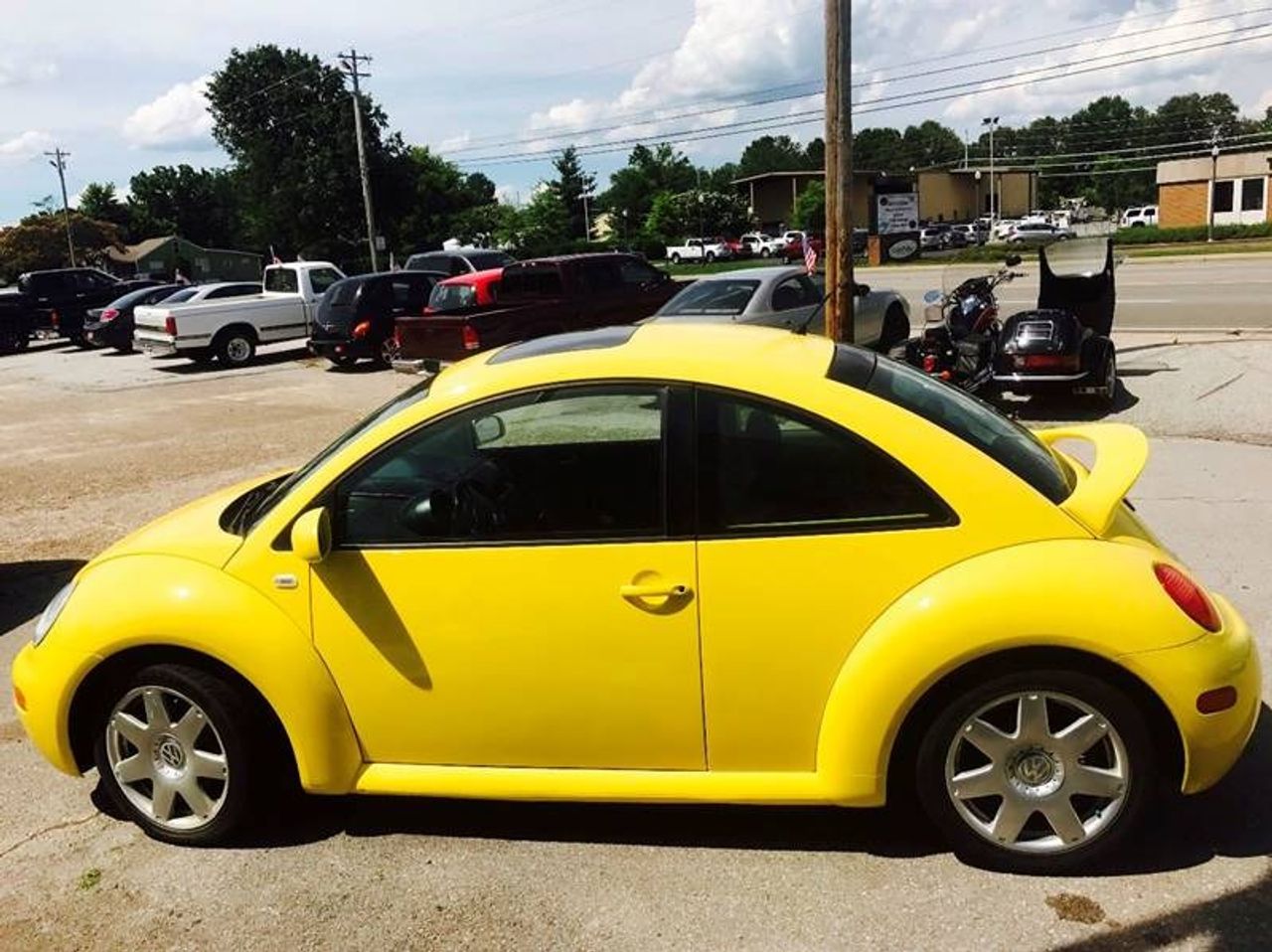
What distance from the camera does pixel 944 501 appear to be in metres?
2.88

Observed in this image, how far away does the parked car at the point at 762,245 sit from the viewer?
6412cm

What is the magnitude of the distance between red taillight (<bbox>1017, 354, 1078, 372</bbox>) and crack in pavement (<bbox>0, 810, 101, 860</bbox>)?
8.33 m

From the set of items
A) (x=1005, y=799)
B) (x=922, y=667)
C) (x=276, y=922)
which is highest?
(x=922, y=667)

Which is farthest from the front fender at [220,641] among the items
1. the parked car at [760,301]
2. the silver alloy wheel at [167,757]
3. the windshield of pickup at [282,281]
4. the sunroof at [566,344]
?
the windshield of pickup at [282,281]

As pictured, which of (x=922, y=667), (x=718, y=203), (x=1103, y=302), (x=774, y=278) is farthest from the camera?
(x=718, y=203)

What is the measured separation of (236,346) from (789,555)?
66.1 ft

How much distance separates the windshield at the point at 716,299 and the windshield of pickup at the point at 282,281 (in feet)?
39.3

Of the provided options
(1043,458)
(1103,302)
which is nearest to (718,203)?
(1103,302)

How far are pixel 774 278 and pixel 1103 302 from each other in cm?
376

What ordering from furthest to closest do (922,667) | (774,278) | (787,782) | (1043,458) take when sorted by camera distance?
1. (774,278)
2. (1043,458)
3. (787,782)
4. (922,667)

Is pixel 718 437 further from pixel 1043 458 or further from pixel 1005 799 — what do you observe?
pixel 1005 799

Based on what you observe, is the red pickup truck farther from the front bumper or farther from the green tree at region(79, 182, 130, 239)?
the green tree at region(79, 182, 130, 239)

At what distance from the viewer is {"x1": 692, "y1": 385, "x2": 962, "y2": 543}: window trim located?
9.46 ft

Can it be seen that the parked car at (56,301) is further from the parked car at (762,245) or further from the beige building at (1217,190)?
Answer: the beige building at (1217,190)
